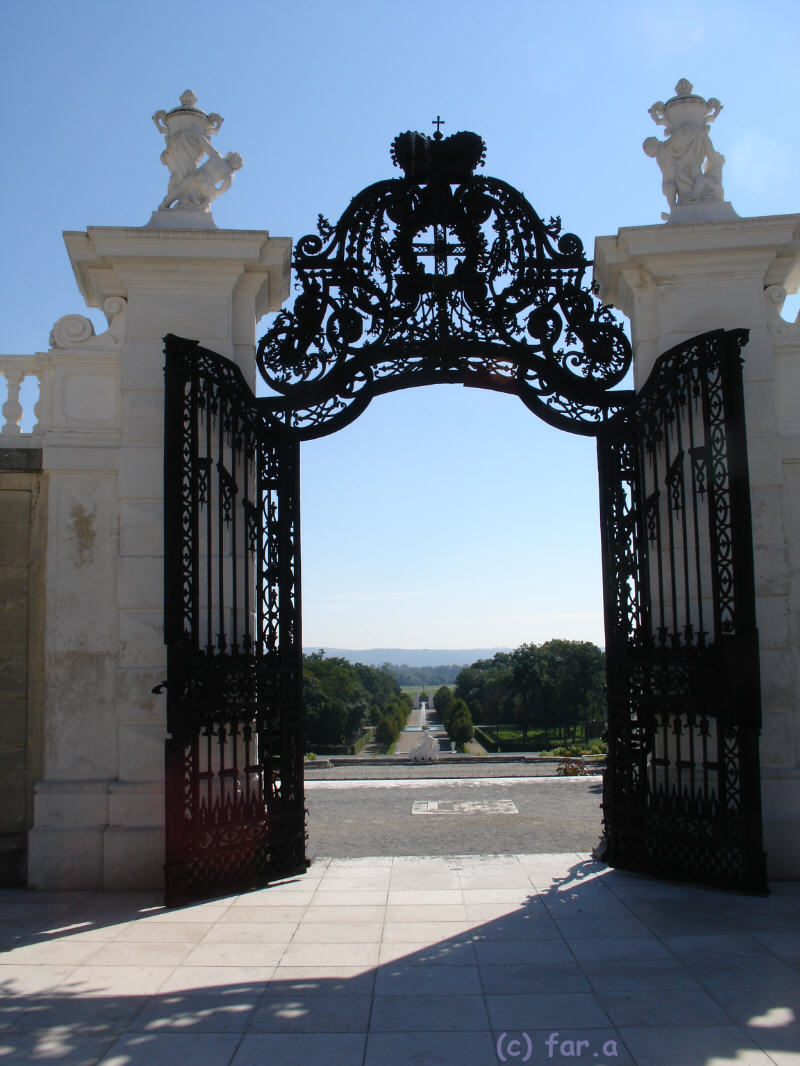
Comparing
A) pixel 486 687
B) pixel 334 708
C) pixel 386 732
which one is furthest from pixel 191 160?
pixel 486 687

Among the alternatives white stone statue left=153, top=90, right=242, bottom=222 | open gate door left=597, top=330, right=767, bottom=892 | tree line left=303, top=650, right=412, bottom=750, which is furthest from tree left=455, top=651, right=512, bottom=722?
white stone statue left=153, top=90, right=242, bottom=222

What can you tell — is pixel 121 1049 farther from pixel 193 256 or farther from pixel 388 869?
pixel 193 256

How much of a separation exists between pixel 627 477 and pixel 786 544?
3.74 ft

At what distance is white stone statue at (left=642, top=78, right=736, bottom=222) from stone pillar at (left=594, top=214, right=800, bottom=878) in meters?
0.35

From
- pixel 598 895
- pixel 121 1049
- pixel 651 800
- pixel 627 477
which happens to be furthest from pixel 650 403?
pixel 121 1049

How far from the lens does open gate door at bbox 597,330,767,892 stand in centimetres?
527

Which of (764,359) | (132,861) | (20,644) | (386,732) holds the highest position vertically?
(764,359)

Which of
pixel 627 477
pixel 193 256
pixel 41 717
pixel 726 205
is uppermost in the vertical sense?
pixel 726 205

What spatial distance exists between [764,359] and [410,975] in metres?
4.55

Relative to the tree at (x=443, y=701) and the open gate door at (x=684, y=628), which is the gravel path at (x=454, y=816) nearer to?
the open gate door at (x=684, y=628)

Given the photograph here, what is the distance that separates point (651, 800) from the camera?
18.9ft

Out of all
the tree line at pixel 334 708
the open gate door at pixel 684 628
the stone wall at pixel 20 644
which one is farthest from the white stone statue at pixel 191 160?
the tree line at pixel 334 708

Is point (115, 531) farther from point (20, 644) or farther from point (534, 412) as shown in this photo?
point (534, 412)

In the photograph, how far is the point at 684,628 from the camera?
5727mm
